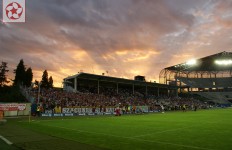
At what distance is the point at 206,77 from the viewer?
130 metres

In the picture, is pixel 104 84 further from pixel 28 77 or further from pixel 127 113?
pixel 28 77

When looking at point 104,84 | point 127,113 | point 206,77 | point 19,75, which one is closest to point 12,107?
point 127,113

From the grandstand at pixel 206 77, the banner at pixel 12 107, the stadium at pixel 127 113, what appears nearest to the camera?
the stadium at pixel 127 113

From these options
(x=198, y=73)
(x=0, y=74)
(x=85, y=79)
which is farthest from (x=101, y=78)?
(x=198, y=73)

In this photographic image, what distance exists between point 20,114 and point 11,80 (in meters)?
62.3

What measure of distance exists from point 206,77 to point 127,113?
93.9 m

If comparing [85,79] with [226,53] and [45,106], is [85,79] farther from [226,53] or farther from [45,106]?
[226,53]

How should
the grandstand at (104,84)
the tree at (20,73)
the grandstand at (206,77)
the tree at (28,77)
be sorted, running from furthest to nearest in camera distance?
the grandstand at (206,77)
the tree at (28,77)
the tree at (20,73)
the grandstand at (104,84)

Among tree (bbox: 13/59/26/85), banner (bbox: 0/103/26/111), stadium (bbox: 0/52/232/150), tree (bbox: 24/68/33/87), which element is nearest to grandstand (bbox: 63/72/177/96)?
stadium (bbox: 0/52/232/150)

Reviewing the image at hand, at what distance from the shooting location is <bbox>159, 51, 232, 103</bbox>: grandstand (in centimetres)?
11131

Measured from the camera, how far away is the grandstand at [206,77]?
111312mm

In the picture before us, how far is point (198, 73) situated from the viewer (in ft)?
421

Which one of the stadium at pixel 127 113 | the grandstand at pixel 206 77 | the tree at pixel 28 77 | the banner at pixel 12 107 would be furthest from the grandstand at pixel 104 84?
the tree at pixel 28 77

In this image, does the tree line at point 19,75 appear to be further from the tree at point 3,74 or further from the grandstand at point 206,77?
the grandstand at point 206,77
